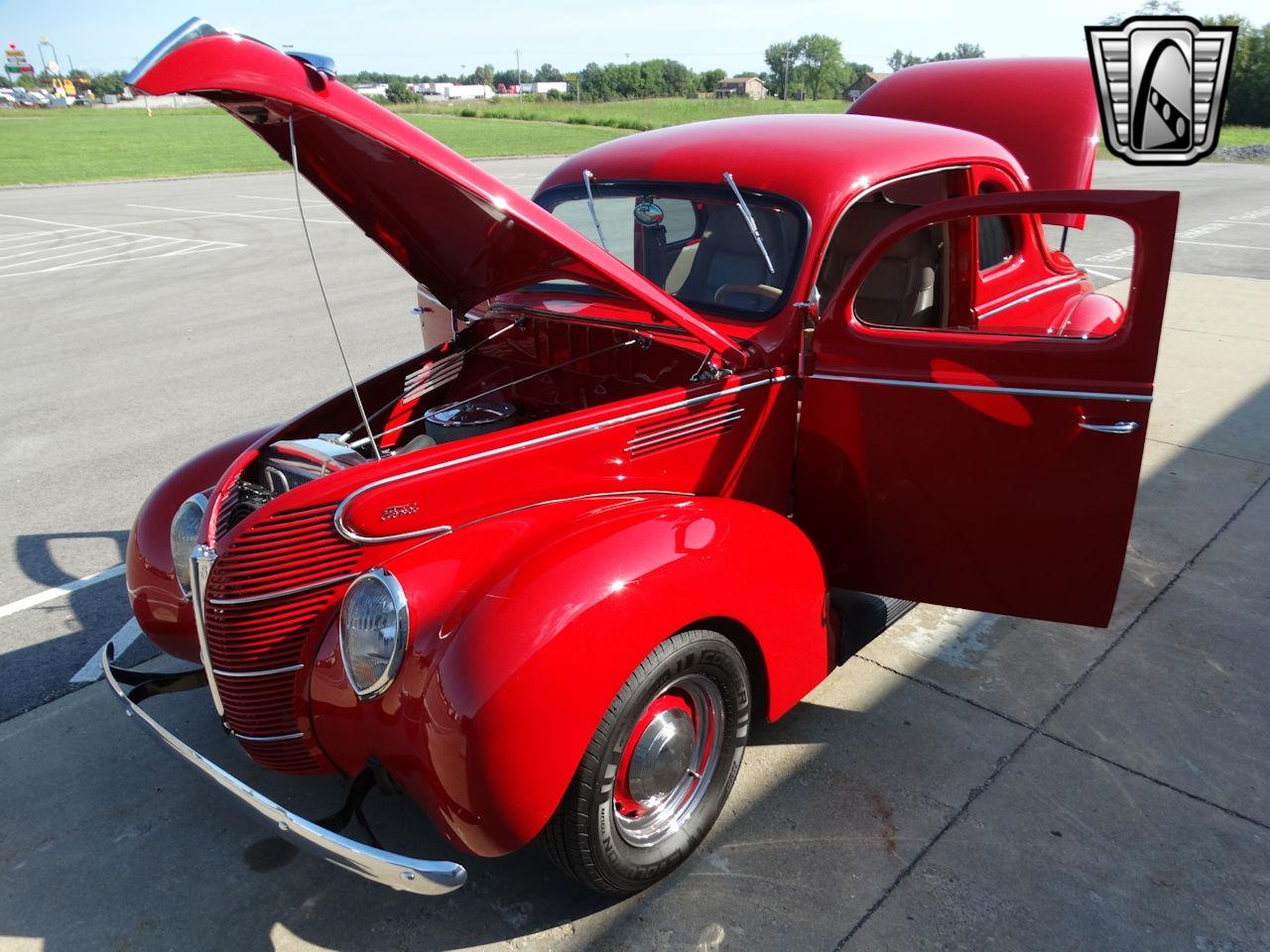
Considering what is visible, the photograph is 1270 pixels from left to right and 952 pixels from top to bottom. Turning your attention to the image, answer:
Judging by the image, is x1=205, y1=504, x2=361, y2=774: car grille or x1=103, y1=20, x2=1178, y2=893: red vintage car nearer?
x1=103, y1=20, x2=1178, y2=893: red vintage car

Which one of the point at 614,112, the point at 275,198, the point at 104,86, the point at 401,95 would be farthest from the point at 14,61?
the point at 275,198

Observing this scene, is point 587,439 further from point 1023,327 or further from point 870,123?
point 1023,327

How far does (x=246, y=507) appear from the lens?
268 cm

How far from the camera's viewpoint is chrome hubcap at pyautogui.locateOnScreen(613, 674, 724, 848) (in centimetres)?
248

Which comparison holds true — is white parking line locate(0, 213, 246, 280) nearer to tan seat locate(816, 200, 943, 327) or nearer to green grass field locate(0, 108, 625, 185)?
green grass field locate(0, 108, 625, 185)

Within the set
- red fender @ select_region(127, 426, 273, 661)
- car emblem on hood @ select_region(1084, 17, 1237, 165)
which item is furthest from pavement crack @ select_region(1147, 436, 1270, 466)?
red fender @ select_region(127, 426, 273, 661)

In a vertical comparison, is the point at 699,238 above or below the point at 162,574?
above

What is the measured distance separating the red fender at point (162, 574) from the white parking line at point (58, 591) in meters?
1.38

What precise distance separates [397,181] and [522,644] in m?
1.48

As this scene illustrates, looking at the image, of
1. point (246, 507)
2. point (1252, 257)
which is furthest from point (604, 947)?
point (1252, 257)

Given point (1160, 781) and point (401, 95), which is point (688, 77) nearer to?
point (401, 95)

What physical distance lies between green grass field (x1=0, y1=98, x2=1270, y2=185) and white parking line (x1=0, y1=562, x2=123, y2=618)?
22744mm

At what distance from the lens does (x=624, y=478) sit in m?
2.80

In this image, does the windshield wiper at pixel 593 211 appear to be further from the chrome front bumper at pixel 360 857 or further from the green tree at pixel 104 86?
the green tree at pixel 104 86
